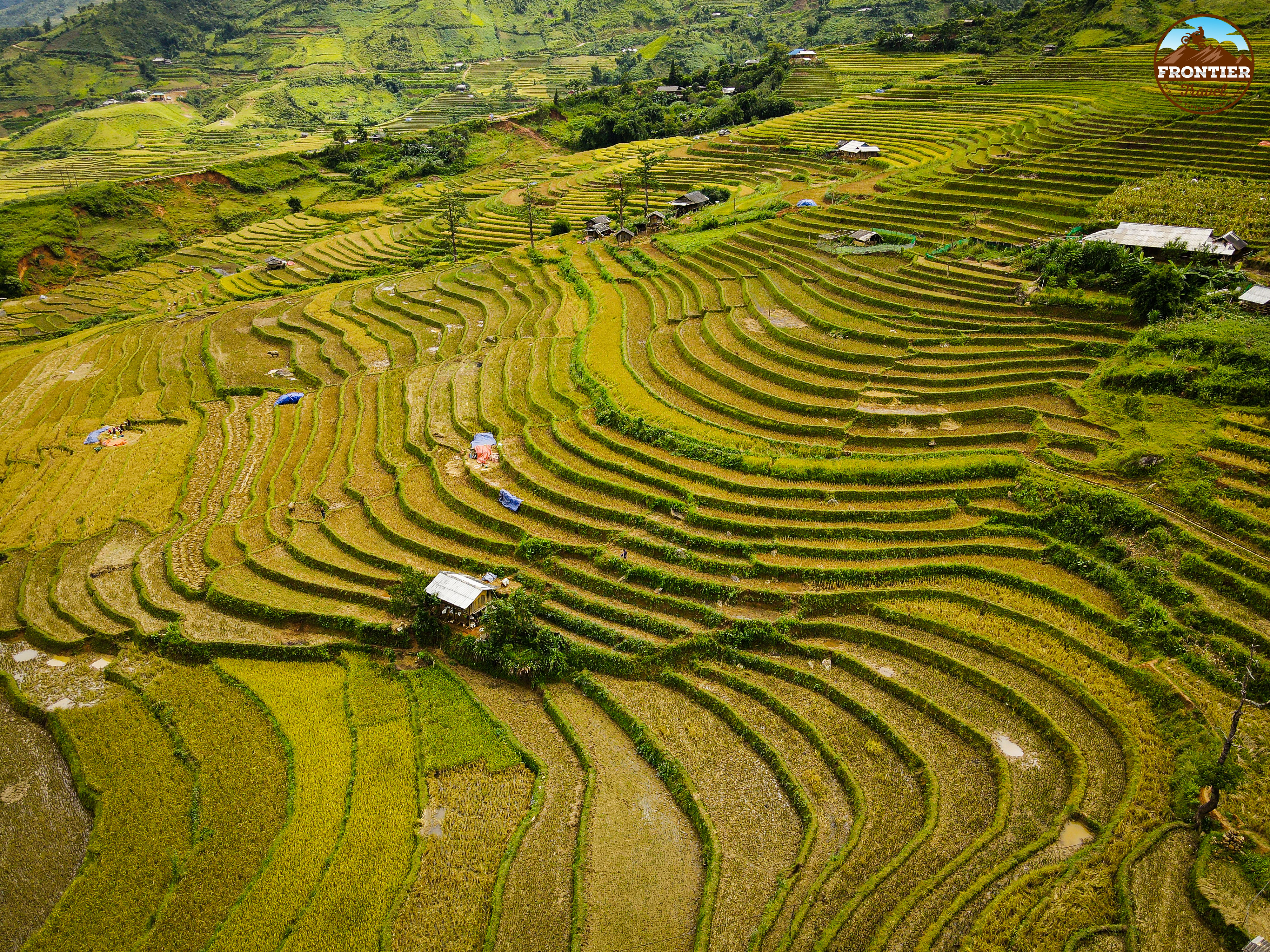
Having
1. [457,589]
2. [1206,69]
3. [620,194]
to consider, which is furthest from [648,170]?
[457,589]

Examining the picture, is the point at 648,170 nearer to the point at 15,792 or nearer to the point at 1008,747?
the point at 1008,747

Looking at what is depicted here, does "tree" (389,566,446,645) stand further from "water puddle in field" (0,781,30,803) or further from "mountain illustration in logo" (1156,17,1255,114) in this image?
"mountain illustration in logo" (1156,17,1255,114)

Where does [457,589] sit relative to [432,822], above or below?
above

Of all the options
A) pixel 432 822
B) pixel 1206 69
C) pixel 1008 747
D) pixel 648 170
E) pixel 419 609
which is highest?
pixel 1206 69

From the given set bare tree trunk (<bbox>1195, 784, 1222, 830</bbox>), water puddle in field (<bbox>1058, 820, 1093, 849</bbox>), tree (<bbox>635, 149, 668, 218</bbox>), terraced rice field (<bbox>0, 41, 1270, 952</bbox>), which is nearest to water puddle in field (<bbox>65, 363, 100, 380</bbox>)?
terraced rice field (<bbox>0, 41, 1270, 952</bbox>)

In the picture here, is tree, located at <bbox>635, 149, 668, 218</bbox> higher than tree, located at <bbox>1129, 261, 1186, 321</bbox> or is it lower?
higher

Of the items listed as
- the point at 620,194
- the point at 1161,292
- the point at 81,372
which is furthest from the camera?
the point at 620,194

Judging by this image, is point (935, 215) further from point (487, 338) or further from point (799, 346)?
point (487, 338)

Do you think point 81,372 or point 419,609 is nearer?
point 419,609
